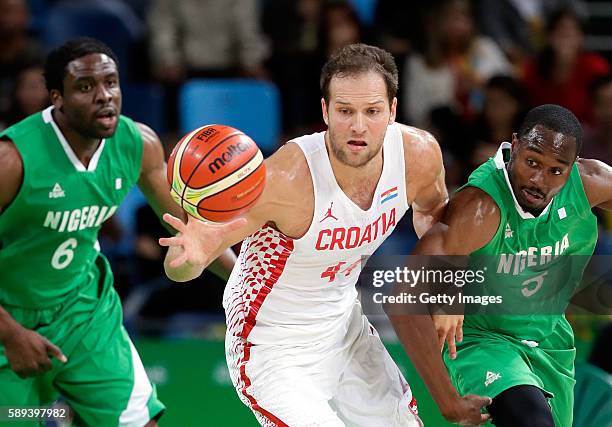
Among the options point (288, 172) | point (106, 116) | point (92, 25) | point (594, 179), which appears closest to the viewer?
point (288, 172)

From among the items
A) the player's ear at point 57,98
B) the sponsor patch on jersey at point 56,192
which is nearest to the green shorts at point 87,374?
the sponsor patch on jersey at point 56,192

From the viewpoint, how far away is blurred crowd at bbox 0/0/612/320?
8.75 m

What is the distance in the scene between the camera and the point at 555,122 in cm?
451

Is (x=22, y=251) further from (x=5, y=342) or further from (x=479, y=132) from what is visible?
(x=479, y=132)

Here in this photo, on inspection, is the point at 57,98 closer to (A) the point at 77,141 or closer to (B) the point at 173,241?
(A) the point at 77,141

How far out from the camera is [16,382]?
4.82 meters

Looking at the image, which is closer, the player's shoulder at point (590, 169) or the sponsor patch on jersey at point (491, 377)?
the sponsor patch on jersey at point (491, 377)

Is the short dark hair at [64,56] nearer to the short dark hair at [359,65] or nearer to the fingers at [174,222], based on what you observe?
the short dark hair at [359,65]

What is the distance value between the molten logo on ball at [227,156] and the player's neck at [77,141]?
1.19 m

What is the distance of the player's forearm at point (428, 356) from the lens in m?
4.44

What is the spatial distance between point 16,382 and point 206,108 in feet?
14.4

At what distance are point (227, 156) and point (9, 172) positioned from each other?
47.8 inches

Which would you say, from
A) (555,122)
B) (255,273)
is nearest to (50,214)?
(255,273)

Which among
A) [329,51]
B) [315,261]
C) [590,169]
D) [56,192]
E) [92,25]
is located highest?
[590,169]
